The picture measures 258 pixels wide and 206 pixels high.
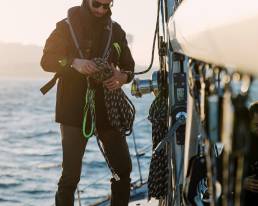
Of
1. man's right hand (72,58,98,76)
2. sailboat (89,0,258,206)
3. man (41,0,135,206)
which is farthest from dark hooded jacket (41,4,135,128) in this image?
sailboat (89,0,258,206)

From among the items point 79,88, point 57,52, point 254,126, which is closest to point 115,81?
point 79,88

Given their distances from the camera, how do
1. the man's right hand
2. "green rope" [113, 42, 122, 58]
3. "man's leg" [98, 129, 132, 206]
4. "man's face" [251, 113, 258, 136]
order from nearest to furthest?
1. "man's face" [251, 113, 258, 136]
2. the man's right hand
3. "man's leg" [98, 129, 132, 206]
4. "green rope" [113, 42, 122, 58]

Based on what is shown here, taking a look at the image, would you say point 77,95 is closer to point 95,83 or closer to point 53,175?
point 95,83

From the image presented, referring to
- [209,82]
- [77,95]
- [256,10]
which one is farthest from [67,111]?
[256,10]

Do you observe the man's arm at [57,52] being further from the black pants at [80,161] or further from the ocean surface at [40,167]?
the ocean surface at [40,167]

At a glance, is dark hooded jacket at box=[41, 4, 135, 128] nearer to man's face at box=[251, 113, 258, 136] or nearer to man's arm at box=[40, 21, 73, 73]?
man's arm at box=[40, 21, 73, 73]

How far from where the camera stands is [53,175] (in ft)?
68.8

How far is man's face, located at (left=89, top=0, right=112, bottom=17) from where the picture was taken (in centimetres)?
418

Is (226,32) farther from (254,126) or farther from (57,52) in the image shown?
(57,52)

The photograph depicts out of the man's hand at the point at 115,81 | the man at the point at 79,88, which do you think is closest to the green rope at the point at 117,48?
the man at the point at 79,88

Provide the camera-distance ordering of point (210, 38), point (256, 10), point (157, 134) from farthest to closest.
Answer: point (157, 134) → point (210, 38) → point (256, 10)

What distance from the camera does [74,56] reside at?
4238 mm

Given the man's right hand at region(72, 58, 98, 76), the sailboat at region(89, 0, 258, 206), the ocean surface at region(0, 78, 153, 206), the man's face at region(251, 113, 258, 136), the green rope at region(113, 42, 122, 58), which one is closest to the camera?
the sailboat at region(89, 0, 258, 206)

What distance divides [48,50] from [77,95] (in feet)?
1.28
